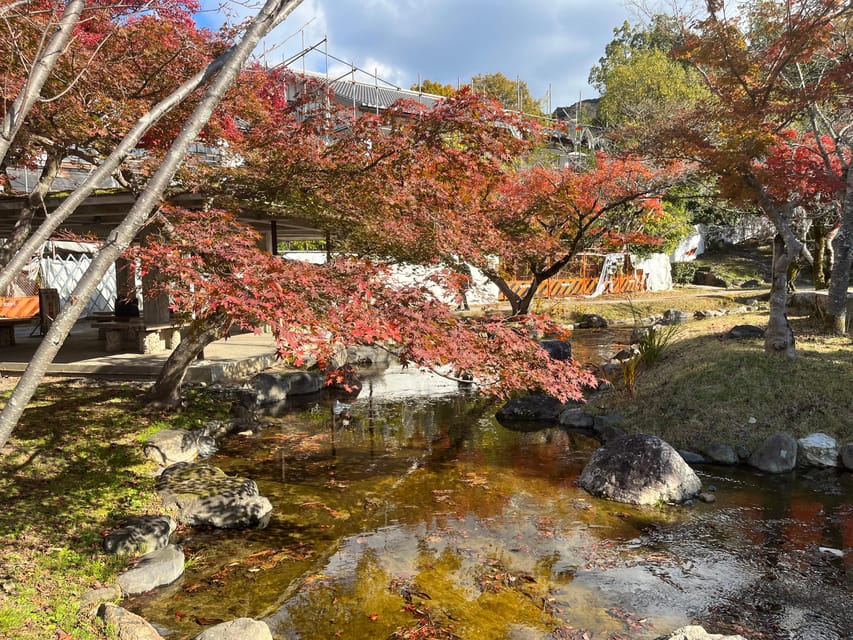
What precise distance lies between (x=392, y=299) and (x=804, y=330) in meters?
9.67

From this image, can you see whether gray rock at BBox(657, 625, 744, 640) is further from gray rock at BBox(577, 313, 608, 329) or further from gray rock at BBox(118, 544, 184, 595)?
gray rock at BBox(577, 313, 608, 329)

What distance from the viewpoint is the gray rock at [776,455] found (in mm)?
7871

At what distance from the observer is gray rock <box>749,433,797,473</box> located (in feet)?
25.8

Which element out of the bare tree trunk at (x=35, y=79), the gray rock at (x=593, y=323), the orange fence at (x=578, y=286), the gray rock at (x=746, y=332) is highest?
the bare tree trunk at (x=35, y=79)

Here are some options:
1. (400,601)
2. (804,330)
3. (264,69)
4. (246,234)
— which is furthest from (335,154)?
(804,330)

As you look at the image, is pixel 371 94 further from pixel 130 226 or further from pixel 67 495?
pixel 130 226

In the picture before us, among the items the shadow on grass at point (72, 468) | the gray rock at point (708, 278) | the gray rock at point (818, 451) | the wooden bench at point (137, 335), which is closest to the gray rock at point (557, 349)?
the gray rock at point (818, 451)

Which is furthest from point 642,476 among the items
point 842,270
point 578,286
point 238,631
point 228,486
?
point 578,286

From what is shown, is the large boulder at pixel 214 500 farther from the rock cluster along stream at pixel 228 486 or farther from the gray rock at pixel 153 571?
the gray rock at pixel 153 571

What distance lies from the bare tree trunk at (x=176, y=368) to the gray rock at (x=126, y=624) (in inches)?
167

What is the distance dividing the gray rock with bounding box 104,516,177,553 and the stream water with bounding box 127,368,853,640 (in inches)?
11.3

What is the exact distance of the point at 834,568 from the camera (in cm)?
542

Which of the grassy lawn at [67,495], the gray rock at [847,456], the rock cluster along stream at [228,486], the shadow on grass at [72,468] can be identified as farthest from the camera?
the gray rock at [847,456]

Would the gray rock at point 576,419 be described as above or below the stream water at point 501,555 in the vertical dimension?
above
